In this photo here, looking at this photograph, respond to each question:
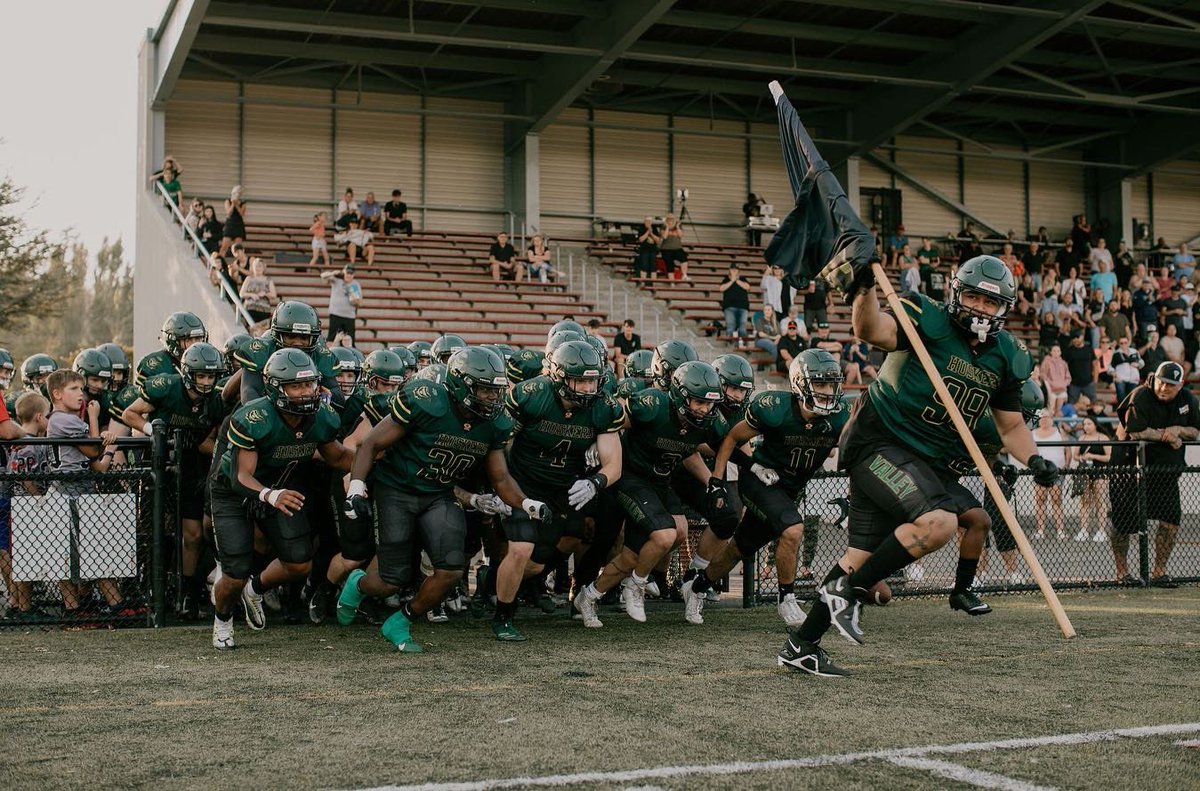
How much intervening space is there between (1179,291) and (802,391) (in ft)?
62.5

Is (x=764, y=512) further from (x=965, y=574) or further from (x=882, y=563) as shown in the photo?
(x=882, y=563)

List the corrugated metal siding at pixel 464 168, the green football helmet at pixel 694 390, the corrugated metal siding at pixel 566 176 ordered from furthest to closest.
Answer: the corrugated metal siding at pixel 566 176, the corrugated metal siding at pixel 464 168, the green football helmet at pixel 694 390

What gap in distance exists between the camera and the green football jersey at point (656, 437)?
335 inches

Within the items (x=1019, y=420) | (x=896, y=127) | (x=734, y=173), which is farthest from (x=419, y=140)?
(x=1019, y=420)

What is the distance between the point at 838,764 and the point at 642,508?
412 cm

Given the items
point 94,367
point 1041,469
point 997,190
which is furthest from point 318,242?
point 997,190

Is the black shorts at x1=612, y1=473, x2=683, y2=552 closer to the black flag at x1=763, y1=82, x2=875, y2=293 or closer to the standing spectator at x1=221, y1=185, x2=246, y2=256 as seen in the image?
the black flag at x1=763, y1=82, x2=875, y2=293

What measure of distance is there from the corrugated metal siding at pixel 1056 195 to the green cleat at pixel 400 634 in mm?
26057

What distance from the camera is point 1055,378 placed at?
1933cm

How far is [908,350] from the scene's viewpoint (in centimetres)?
628

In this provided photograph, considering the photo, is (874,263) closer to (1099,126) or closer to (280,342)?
(280,342)

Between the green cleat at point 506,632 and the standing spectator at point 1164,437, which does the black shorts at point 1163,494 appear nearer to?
the standing spectator at point 1164,437

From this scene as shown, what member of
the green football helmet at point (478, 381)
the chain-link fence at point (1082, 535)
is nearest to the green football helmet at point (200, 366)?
the green football helmet at point (478, 381)

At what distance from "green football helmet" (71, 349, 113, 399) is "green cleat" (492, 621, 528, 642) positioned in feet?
13.6
